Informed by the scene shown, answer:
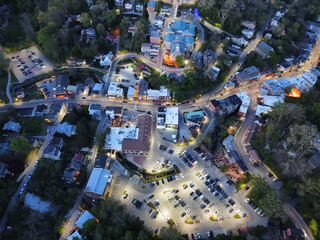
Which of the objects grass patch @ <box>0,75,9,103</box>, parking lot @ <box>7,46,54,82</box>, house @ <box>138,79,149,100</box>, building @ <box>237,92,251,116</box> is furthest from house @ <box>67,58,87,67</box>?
building @ <box>237,92,251,116</box>

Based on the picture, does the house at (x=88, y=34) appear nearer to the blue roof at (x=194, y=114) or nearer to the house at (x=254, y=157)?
the blue roof at (x=194, y=114)

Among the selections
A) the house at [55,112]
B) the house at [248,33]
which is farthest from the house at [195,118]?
the house at [248,33]

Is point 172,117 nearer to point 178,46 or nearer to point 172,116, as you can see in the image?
point 172,116

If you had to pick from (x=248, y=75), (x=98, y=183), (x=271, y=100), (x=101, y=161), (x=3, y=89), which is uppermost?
(x=248, y=75)

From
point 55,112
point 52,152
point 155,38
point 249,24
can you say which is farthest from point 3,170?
point 249,24

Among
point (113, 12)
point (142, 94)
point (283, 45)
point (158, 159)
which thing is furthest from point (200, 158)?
point (113, 12)
